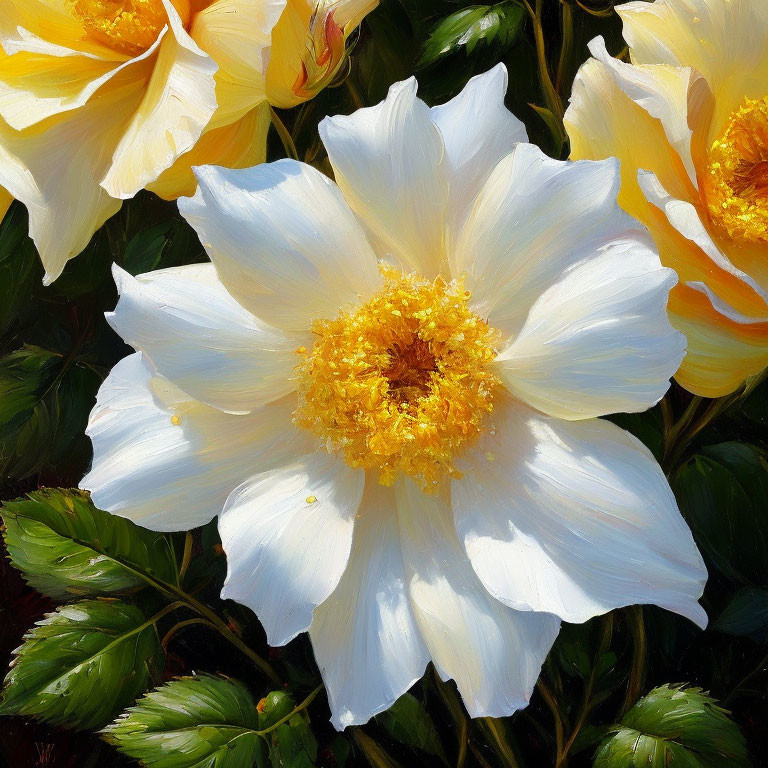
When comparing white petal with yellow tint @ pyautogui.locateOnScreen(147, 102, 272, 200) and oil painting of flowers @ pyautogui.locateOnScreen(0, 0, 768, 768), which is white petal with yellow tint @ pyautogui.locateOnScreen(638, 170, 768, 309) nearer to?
oil painting of flowers @ pyautogui.locateOnScreen(0, 0, 768, 768)

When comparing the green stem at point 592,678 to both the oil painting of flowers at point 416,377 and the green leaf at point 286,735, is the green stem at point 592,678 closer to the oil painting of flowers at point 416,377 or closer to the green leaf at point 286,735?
the oil painting of flowers at point 416,377

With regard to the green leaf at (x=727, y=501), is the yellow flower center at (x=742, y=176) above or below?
above

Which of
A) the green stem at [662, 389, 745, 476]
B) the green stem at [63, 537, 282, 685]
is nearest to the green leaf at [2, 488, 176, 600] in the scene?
the green stem at [63, 537, 282, 685]

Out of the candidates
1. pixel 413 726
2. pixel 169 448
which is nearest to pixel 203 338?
pixel 169 448

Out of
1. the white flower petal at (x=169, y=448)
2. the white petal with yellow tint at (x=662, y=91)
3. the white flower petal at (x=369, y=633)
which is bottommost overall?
the white flower petal at (x=369, y=633)

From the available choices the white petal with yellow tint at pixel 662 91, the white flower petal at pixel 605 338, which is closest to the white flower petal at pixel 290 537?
the white flower petal at pixel 605 338

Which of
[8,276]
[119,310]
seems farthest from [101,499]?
[8,276]
